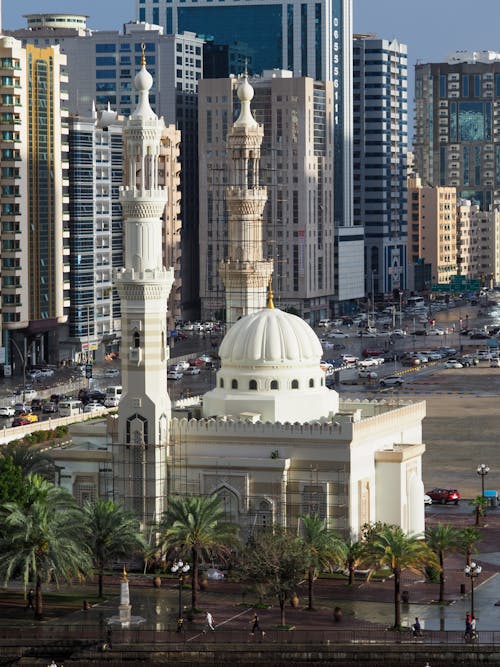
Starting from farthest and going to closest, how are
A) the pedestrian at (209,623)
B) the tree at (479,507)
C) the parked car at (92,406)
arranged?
the parked car at (92,406), the tree at (479,507), the pedestrian at (209,623)

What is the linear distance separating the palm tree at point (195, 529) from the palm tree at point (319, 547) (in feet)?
9.55

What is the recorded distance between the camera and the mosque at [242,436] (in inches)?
3157

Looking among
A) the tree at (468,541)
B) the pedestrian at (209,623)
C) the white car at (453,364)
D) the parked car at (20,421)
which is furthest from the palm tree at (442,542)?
the white car at (453,364)

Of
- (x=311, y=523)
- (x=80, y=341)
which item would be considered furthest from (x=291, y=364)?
(x=80, y=341)

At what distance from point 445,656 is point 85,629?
1125 cm

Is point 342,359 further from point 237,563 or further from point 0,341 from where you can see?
point 237,563

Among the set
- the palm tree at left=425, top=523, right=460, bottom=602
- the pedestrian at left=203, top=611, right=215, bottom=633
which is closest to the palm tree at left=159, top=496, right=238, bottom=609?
the pedestrian at left=203, top=611, right=215, bottom=633

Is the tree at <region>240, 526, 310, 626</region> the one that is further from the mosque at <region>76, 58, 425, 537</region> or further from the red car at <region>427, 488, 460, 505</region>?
the red car at <region>427, 488, 460, 505</region>

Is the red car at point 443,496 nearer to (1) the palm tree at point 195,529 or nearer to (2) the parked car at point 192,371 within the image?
(1) the palm tree at point 195,529

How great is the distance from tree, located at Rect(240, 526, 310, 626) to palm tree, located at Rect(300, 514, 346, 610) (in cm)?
97

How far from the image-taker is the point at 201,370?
16425 cm

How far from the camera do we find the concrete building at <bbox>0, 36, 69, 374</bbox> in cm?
15175

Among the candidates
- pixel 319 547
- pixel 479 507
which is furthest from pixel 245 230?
pixel 319 547

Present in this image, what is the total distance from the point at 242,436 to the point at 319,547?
8546 millimetres
